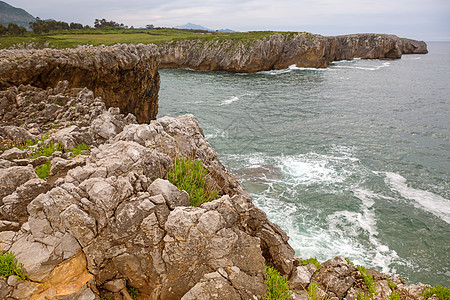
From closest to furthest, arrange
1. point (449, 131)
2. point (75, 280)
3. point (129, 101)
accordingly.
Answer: point (75, 280) → point (129, 101) → point (449, 131)

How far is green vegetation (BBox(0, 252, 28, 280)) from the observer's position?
5.56 metres

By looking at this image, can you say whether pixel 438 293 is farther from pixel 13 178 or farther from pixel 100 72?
pixel 100 72

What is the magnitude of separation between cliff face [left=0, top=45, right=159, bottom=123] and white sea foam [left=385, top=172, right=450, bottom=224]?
88.6ft

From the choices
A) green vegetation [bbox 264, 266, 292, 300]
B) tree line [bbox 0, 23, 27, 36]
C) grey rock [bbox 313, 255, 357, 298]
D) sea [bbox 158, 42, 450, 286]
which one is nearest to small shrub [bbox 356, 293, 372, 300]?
grey rock [bbox 313, 255, 357, 298]

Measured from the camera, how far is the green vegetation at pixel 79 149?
370 inches

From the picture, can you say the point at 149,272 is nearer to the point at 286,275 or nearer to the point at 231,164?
the point at 286,275

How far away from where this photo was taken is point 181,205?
7.18 metres

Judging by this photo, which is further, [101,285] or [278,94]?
[278,94]

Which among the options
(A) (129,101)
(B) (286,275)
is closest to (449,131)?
(B) (286,275)

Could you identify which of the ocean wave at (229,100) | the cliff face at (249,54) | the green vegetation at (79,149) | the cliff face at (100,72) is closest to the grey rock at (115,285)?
the green vegetation at (79,149)

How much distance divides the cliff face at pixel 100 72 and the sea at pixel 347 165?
910 centimetres

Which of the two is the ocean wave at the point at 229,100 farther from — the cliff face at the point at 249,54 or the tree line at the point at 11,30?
the tree line at the point at 11,30

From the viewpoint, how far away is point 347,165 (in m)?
25.2

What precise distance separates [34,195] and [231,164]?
18675 mm
